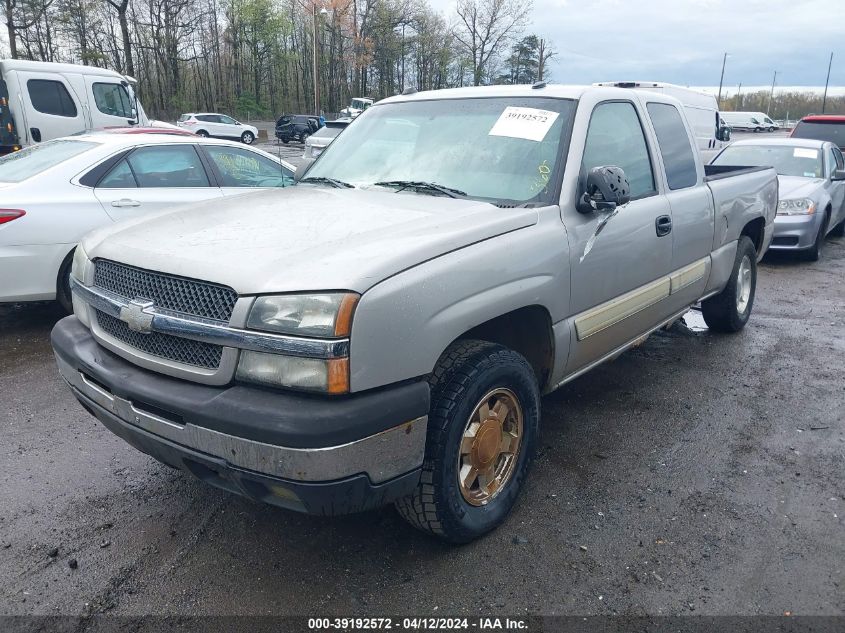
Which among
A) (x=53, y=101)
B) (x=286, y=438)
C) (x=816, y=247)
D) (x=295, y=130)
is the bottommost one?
(x=816, y=247)

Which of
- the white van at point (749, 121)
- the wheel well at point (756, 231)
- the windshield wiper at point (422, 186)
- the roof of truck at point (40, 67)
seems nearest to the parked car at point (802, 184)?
the wheel well at point (756, 231)

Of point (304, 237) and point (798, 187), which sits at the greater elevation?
point (304, 237)

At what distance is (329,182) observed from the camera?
12.2 feet

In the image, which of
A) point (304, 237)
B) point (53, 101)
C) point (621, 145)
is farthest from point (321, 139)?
point (304, 237)

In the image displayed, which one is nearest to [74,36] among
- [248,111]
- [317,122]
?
[248,111]

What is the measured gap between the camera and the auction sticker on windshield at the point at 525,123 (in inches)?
132

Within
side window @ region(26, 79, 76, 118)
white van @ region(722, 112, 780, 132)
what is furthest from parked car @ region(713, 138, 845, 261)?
white van @ region(722, 112, 780, 132)

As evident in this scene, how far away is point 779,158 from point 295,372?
10.1m

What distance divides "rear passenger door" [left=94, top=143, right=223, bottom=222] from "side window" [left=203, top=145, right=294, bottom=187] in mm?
181

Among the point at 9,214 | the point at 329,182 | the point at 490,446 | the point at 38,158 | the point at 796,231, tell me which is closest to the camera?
the point at 490,446

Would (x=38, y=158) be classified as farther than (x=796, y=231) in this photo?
No

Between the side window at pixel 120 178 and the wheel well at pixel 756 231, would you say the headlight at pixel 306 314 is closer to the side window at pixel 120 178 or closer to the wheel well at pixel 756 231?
the side window at pixel 120 178

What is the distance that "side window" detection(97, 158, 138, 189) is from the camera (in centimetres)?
572

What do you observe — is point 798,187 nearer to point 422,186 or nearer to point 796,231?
point 796,231
